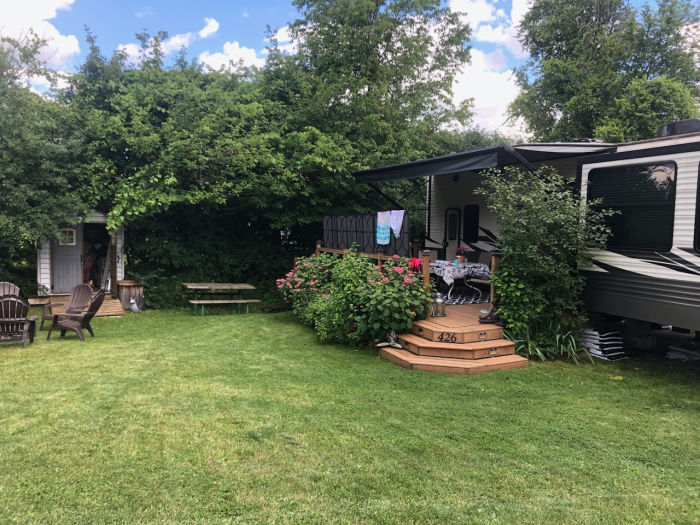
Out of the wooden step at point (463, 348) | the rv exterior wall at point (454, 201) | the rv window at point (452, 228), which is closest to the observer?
the wooden step at point (463, 348)

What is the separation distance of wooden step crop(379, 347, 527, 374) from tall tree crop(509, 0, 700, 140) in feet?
43.7

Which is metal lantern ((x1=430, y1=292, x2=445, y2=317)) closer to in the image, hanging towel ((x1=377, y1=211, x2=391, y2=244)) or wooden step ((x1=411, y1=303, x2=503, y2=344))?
wooden step ((x1=411, y1=303, x2=503, y2=344))

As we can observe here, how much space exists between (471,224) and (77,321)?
26.0ft

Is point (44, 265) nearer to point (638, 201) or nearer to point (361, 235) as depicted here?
point (361, 235)

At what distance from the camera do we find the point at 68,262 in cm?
1191

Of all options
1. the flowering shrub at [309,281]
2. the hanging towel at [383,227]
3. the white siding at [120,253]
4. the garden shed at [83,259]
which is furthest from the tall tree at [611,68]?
the garden shed at [83,259]

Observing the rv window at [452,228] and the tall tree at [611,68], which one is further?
the tall tree at [611,68]

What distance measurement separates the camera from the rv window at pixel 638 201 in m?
5.59

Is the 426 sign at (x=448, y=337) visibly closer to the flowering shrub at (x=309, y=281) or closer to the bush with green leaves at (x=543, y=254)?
the bush with green leaves at (x=543, y=254)

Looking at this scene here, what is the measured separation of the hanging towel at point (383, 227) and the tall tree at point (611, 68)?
462 inches

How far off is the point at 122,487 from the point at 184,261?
9167mm

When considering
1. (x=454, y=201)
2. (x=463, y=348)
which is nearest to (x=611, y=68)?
(x=454, y=201)

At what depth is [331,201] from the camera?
12.4 metres

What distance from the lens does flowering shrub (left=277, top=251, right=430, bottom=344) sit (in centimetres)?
647
